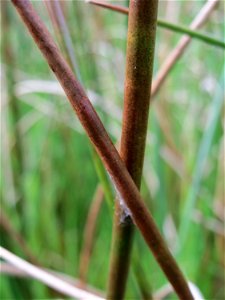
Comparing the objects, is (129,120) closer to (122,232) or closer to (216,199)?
(122,232)

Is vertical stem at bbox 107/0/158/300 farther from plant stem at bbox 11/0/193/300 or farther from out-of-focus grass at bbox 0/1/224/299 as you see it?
out-of-focus grass at bbox 0/1/224/299

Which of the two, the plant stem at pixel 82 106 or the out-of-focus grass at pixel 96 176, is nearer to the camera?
the plant stem at pixel 82 106

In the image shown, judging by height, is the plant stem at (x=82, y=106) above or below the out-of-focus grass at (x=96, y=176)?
above

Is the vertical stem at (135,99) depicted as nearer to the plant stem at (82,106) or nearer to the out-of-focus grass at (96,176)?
the plant stem at (82,106)

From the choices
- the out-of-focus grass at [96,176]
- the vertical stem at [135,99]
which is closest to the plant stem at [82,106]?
the vertical stem at [135,99]

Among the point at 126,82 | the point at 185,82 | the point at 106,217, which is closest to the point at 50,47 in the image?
the point at 126,82

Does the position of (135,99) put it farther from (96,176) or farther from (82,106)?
(96,176)

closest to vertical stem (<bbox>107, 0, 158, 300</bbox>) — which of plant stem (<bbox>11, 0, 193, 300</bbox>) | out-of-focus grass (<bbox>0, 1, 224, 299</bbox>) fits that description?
plant stem (<bbox>11, 0, 193, 300</bbox>)
